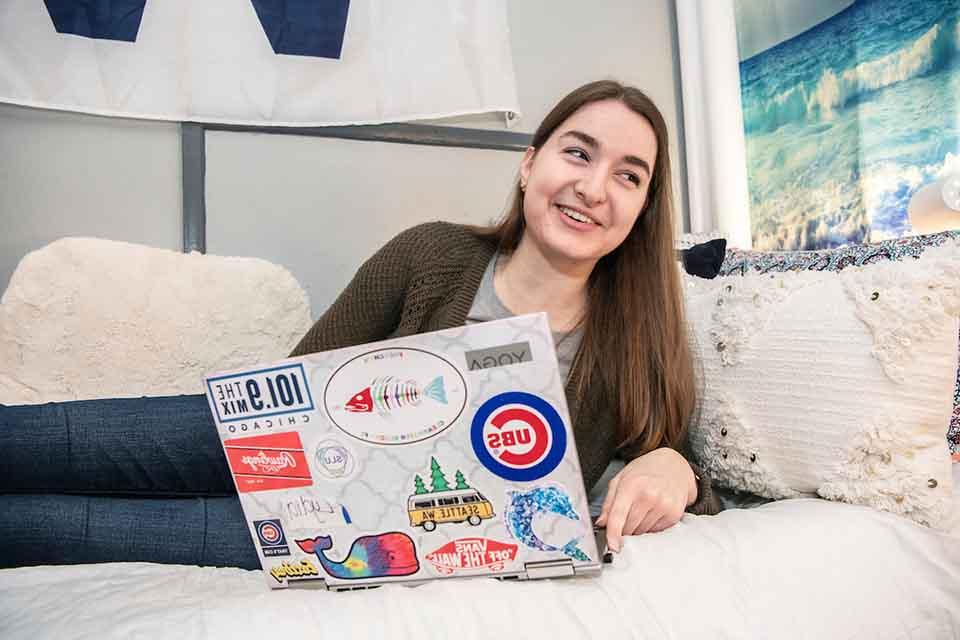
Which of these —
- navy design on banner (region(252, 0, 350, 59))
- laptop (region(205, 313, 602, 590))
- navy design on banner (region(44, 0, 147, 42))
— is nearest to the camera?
laptop (region(205, 313, 602, 590))

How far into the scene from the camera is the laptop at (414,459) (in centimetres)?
59

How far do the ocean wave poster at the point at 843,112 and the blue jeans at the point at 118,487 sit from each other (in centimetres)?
153

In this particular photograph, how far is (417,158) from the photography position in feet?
5.79

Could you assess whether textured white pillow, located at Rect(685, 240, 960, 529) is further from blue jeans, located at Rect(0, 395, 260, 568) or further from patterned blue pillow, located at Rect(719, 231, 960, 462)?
blue jeans, located at Rect(0, 395, 260, 568)

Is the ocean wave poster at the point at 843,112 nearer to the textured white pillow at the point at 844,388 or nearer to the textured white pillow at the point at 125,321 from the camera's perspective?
the textured white pillow at the point at 844,388

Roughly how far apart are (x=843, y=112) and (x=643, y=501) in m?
1.40

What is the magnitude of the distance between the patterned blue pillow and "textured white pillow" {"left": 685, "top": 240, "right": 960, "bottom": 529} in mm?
141

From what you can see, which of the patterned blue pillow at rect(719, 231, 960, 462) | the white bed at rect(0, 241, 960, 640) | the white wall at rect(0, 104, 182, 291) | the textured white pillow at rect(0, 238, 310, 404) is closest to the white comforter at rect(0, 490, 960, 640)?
the white bed at rect(0, 241, 960, 640)

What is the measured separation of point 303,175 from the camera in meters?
1.67

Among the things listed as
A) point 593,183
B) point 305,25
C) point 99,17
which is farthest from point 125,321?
point 593,183

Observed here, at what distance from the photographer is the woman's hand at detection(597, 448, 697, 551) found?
0.75 meters

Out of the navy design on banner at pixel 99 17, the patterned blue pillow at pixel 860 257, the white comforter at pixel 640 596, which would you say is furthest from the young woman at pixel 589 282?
the navy design on banner at pixel 99 17

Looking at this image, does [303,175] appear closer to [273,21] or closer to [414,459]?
[273,21]

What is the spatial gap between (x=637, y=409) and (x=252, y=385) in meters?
0.53
